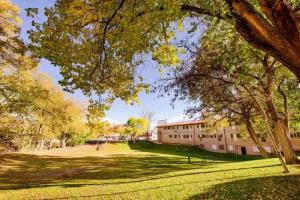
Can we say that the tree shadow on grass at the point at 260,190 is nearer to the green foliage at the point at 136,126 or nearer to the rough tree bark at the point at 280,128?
the rough tree bark at the point at 280,128

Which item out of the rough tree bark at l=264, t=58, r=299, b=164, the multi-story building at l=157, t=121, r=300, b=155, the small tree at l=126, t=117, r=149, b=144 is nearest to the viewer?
the rough tree bark at l=264, t=58, r=299, b=164

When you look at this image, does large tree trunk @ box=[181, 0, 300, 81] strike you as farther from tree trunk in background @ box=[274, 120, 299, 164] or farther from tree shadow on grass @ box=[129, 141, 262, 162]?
tree shadow on grass @ box=[129, 141, 262, 162]

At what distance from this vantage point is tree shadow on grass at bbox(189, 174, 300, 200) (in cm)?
977

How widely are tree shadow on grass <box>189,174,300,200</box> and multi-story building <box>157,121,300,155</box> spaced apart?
36.7 metres

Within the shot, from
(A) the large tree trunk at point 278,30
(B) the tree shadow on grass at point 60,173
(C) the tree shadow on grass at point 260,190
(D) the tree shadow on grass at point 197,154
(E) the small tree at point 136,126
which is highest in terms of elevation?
(E) the small tree at point 136,126

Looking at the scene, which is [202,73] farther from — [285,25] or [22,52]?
[22,52]

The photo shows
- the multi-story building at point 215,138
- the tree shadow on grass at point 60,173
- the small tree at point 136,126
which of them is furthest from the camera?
the small tree at point 136,126

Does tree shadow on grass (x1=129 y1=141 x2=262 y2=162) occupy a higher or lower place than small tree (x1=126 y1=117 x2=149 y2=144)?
lower

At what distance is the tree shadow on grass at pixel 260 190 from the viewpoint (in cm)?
977

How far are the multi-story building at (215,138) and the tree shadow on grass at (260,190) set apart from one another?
121ft

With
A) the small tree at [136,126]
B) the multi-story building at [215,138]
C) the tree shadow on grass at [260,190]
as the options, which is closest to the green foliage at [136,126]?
the small tree at [136,126]

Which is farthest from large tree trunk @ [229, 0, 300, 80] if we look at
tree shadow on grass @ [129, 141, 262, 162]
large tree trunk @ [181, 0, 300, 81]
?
tree shadow on grass @ [129, 141, 262, 162]

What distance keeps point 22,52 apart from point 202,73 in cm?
1482

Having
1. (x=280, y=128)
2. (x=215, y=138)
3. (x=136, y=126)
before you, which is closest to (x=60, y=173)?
(x=280, y=128)
